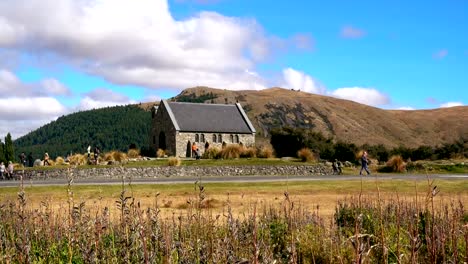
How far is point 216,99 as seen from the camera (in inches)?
6171

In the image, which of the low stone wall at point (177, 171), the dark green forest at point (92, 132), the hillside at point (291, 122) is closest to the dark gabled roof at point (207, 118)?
the low stone wall at point (177, 171)

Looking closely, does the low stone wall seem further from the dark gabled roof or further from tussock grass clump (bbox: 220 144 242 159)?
the dark gabled roof

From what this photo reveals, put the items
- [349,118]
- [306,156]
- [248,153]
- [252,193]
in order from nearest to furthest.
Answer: [252,193] < [306,156] < [248,153] < [349,118]

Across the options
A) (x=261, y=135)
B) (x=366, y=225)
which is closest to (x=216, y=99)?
(x=261, y=135)

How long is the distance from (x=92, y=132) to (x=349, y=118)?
3147 inches

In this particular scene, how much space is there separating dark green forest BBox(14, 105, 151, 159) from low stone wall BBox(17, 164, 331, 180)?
9456cm

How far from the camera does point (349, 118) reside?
142m

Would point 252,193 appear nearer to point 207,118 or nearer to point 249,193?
point 249,193

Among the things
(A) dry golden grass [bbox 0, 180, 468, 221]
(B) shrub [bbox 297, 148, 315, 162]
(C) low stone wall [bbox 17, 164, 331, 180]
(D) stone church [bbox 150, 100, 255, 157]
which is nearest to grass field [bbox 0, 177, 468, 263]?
(A) dry golden grass [bbox 0, 180, 468, 221]

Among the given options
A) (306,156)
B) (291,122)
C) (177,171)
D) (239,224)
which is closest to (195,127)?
(306,156)

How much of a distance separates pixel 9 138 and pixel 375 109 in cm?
11290

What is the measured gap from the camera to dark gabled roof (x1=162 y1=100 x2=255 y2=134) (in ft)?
212

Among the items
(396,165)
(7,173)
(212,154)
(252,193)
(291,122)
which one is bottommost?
(252,193)

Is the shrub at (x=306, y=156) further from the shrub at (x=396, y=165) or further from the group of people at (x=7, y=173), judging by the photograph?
the group of people at (x=7, y=173)
